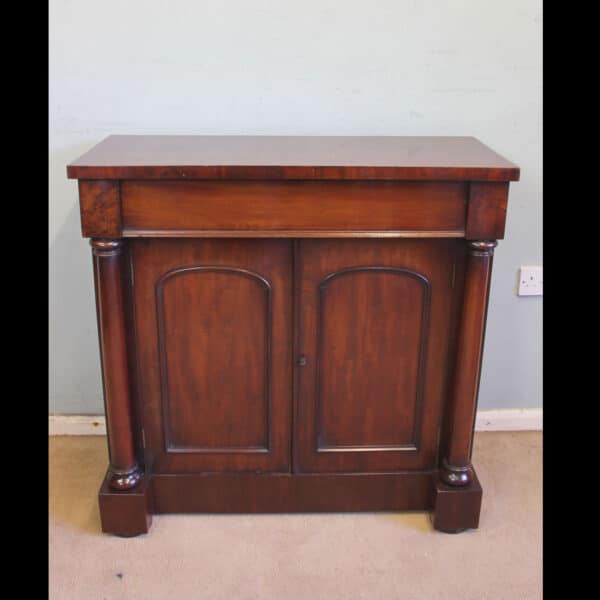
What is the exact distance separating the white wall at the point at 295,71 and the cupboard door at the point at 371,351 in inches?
19.3

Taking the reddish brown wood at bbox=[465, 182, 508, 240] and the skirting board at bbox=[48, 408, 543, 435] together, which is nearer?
the reddish brown wood at bbox=[465, 182, 508, 240]

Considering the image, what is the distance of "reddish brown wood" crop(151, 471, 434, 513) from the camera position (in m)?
1.95

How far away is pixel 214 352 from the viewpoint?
1.83m

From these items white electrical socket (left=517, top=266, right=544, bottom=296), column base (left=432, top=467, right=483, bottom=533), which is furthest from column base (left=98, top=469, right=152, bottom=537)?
white electrical socket (left=517, top=266, right=544, bottom=296)

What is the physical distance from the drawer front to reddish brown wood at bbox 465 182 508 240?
0.07 feet

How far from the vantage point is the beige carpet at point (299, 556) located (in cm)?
175

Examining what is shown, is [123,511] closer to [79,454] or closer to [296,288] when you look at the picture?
[79,454]

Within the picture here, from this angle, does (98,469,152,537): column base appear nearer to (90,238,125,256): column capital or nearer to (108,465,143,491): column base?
(108,465,143,491): column base

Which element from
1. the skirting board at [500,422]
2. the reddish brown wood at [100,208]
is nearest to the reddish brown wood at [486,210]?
the reddish brown wood at [100,208]

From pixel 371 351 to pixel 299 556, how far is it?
0.54 meters

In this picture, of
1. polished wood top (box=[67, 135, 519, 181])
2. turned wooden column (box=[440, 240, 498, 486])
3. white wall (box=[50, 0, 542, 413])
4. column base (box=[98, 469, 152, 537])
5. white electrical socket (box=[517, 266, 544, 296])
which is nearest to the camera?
polished wood top (box=[67, 135, 519, 181])

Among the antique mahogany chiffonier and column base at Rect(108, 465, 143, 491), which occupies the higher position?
the antique mahogany chiffonier

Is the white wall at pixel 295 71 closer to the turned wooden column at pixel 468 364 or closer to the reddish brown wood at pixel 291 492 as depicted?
the turned wooden column at pixel 468 364

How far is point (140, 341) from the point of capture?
1822 millimetres
